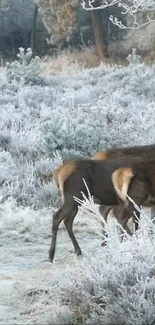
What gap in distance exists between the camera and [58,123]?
46.0 feet

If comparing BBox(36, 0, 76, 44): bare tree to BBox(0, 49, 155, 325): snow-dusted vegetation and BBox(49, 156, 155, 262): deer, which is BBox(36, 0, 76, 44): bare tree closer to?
BBox(0, 49, 155, 325): snow-dusted vegetation

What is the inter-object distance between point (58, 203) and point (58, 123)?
9.64 feet

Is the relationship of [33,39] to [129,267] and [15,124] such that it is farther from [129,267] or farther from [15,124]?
[129,267]

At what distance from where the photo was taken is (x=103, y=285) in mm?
5941

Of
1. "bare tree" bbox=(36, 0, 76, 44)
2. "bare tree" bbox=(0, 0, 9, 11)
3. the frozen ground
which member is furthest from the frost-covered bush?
"bare tree" bbox=(0, 0, 9, 11)

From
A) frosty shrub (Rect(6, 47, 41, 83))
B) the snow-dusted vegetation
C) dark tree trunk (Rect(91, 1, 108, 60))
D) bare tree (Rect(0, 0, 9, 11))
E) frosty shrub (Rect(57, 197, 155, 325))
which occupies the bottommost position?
dark tree trunk (Rect(91, 1, 108, 60))

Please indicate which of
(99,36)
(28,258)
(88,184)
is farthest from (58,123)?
(99,36)

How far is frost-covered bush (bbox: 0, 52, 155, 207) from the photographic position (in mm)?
12680

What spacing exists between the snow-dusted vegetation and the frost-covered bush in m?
0.02

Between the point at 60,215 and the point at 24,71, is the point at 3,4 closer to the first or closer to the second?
the point at 24,71

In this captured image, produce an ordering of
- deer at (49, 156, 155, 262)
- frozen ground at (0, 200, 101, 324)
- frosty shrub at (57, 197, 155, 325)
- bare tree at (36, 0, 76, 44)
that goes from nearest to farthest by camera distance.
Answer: frosty shrub at (57, 197, 155, 325) < frozen ground at (0, 200, 101, 324) < deer at (49, 156, 155, 262) < bare tree at (36, 0, 76, 44)

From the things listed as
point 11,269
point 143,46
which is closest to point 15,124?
point 11,269

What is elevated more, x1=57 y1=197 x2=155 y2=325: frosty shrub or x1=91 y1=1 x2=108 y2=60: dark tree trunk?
x1=57 y1=197 x2=155 y2=325: frosty shrub

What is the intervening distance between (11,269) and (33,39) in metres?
27.3
